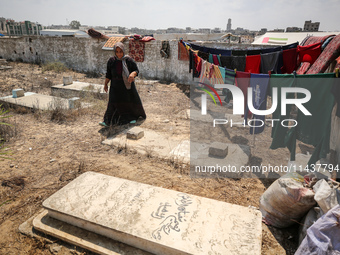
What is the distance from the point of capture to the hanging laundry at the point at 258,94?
10.8 feet

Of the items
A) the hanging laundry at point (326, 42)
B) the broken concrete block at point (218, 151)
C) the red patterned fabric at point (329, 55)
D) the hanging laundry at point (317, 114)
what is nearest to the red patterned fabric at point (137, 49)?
the broken concrete block at point (218, 151)

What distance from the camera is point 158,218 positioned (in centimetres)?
213

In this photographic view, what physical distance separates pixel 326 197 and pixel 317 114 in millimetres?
1221

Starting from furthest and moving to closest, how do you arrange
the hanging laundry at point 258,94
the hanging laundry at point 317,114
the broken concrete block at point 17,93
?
the broken concrete block at point 17,93 → the hanging laundry at point 258,94 → the hanging laundry at point 317,114

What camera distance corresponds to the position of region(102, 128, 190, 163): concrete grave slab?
3980 millimetres

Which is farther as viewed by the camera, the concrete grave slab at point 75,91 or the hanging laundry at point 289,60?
the concrete grave slab at point 75,91

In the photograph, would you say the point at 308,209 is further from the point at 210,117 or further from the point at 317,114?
the point at 210,117

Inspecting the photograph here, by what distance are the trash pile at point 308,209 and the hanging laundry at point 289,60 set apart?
273cm

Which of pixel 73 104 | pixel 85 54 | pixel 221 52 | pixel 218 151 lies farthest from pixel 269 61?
pixel 85 54

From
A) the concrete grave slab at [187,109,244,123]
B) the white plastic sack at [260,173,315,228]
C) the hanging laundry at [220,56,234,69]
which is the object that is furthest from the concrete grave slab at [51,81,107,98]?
the white plastic sack at [260,173,315,228]

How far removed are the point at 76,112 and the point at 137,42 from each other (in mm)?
6157

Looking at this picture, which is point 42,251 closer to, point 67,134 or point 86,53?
point 67,134

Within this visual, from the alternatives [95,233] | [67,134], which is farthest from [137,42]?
[95,233]

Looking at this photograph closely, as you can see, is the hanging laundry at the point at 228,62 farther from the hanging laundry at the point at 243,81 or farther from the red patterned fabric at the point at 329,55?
the red patterned fabric at the point at 329,55
